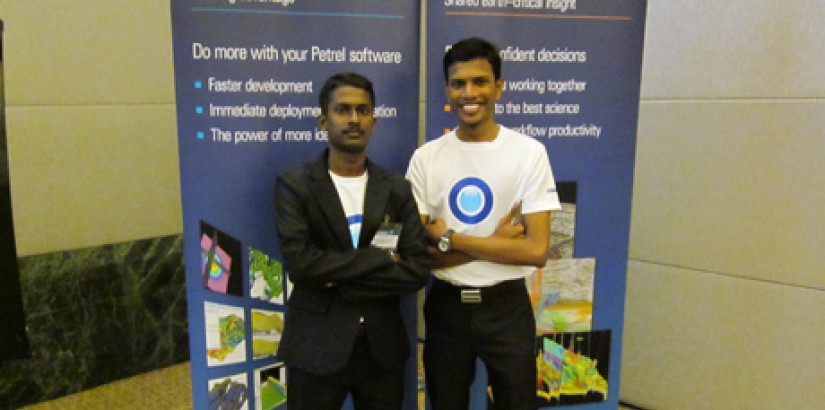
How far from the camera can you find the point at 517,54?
2.44 m

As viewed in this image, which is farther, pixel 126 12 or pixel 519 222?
pixel 126 12

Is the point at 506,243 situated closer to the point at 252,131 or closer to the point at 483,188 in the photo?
the point at 483,188

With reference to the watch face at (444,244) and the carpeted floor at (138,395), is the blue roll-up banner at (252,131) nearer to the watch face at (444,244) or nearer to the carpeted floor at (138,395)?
the watch face at (444,244)

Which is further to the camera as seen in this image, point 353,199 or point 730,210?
point 730,210

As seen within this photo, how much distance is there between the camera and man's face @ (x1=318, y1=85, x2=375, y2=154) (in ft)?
6.33

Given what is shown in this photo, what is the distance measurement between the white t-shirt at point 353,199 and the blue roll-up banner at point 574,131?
0.54 metres

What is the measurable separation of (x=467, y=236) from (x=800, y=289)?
1906 millimetres

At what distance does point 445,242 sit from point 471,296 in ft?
0.74

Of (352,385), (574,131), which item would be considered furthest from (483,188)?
(352,385)

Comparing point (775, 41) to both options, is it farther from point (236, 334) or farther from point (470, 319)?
point (236, 334)

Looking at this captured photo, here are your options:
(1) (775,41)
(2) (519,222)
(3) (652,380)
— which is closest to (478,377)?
(2) (519,222)

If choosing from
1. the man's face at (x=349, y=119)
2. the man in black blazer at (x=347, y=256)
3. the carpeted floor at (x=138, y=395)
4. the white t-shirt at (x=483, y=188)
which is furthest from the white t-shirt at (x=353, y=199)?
the carpeted floor at (x=138, y=395)

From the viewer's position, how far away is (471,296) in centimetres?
208

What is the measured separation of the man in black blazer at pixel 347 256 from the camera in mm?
1887
